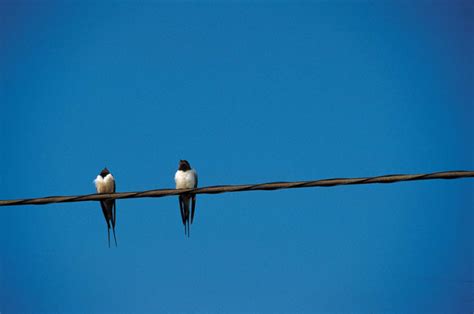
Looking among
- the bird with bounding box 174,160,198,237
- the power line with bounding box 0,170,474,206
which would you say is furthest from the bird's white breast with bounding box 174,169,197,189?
the power line with bounding box 0,170,474,206

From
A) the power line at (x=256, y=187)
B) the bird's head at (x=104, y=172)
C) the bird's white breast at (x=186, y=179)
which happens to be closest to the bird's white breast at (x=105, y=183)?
the bird's head at (x=104, y=172)

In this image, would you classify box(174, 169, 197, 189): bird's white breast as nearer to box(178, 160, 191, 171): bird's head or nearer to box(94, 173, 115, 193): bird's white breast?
box(178, 160, 191, 171): bird's head

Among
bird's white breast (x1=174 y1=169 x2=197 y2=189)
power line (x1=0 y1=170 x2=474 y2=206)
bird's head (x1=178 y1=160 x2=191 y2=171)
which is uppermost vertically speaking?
bird's head (x1=178 y1=160 x2=191 y2=171)

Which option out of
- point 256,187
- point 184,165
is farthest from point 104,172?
point 256,187

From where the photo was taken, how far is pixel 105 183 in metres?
10.3

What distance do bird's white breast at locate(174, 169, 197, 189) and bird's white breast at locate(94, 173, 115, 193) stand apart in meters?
0.92

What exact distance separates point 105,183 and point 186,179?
114 centimetres

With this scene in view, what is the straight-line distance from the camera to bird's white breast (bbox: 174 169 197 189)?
9.92 metres

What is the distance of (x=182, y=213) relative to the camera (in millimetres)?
9336

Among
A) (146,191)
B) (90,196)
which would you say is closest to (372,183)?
(146,191)

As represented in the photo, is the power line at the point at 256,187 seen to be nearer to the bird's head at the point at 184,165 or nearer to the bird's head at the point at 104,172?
the bird's head at the point at 184,165

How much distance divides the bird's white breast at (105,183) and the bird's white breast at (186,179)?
36.2 inches

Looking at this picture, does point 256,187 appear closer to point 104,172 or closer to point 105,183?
point 105,183

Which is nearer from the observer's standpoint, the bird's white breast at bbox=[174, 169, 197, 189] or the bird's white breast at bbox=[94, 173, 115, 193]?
the bird's white breast at bbox=[174, 169, 197, 189]
